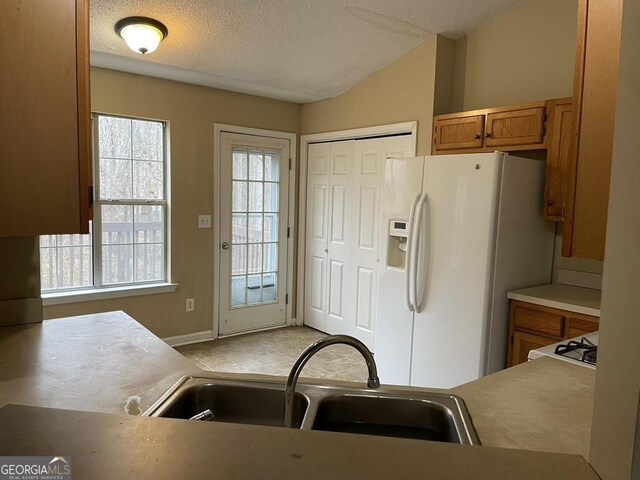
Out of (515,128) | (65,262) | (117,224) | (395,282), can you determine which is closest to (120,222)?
(117,224)

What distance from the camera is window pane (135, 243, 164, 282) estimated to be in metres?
3.96

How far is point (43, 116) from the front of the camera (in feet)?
4.33

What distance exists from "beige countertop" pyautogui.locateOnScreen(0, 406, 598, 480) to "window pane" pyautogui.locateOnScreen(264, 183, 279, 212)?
3.96 meters

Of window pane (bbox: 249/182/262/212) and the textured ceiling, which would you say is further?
window pane (bbox: 249/182/262/212)

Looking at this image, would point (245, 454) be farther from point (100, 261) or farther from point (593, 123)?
point (100, 261)

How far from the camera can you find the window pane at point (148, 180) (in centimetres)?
387

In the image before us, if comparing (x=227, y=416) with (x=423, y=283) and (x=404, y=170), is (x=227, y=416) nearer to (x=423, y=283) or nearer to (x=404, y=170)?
(x=423, y=283)

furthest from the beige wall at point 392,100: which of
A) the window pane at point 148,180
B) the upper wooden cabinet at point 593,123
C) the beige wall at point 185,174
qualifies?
the upper wooden cabinet at point 593,123

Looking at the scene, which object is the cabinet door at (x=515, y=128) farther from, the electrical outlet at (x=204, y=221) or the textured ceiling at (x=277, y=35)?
the electrical outlet at (x=204, y=221)

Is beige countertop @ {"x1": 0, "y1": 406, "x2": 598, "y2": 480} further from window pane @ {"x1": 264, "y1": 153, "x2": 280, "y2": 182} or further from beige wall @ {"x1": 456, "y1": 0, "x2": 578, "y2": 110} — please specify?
window pane @ {"x1": 264, "y1": 153, "x2": 280, "y2": 182}

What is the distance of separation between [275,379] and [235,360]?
263 centimetres

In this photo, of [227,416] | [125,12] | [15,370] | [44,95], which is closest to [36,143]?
[44,95]

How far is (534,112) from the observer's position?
286 centimetres

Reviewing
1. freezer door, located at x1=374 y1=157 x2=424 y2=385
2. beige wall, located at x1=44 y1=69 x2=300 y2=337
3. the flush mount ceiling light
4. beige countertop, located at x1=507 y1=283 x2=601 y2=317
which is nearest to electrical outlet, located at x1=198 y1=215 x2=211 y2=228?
beige wall, located at x1=44 y1=69 x2=300 y2=337
